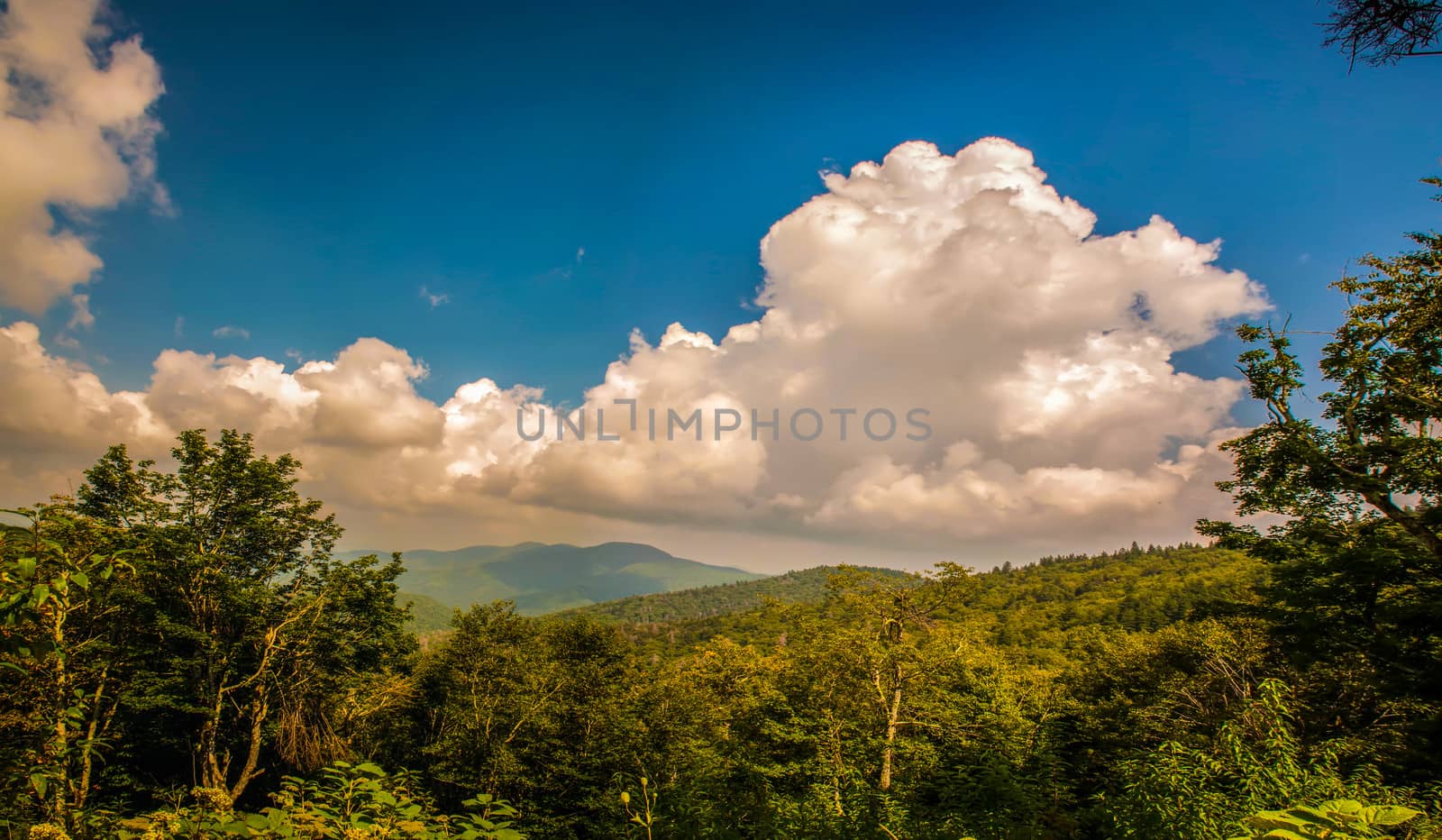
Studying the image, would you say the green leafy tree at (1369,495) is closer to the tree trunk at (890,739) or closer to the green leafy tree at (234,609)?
the tree trunk at (890,739)

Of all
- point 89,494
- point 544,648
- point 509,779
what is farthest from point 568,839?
point 89,494

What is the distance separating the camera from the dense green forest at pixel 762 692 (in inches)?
263

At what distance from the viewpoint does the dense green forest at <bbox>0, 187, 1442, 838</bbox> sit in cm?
668

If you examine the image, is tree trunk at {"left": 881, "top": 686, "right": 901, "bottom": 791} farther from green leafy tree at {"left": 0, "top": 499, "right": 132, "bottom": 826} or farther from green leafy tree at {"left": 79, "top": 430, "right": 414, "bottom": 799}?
green leafy tree at {"left": 79, "top": 430, "right": 414, "bottom": 799}

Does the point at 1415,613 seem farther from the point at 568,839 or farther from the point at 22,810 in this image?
the point at 22,810

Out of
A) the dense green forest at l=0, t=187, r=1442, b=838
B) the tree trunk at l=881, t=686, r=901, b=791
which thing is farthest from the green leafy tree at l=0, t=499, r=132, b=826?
the tree trunk at l=881, t=686, r=901, b=791

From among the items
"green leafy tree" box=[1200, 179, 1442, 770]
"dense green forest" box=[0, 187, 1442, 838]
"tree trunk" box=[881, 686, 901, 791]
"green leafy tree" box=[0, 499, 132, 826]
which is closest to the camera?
"green leafy tree" box=[0, 499, 132, 826]

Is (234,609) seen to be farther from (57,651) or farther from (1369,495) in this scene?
(1369,495)

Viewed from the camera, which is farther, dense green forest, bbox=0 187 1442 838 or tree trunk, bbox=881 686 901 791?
tree trunk, bbox=881 686 901 791

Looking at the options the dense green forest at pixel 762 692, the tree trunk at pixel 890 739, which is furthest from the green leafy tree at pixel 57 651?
the tree trunk at pixel 890 739

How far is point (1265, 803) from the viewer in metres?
6.13

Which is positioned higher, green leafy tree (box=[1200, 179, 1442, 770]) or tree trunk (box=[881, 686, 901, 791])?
green leafy tree (box=[1200, 179, 1442, 770])

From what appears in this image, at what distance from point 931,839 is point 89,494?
3104 centimetres

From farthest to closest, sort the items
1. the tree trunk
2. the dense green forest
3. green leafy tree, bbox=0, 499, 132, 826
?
the tree trunk, the dense green forest, green leafy tree, bbox=0, 499, 132, 826
